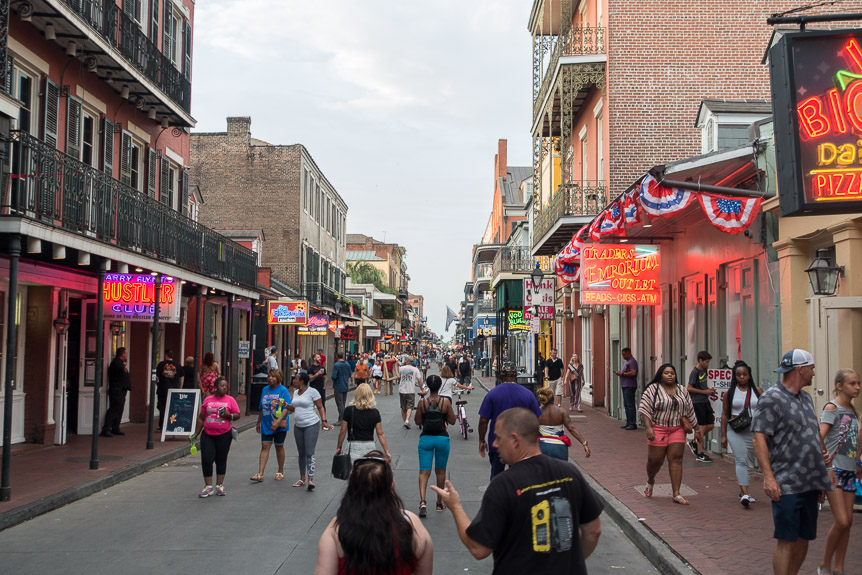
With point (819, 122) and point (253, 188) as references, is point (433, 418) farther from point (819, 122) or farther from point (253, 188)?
point (253, 188)

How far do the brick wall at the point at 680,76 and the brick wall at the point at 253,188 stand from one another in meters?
24.6

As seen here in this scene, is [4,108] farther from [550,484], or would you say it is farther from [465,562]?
[550,484]

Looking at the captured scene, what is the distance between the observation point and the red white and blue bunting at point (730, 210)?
11398 mm

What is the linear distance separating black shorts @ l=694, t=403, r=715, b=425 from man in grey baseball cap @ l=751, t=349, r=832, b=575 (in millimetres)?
7559

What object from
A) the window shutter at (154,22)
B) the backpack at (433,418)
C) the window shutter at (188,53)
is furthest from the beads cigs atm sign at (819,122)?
the window shutter at (188,53)

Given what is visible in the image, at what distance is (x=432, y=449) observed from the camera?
10.2 metres

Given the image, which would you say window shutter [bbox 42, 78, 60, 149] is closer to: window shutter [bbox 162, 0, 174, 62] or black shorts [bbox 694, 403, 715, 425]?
window shutter [bbox 162, 0, 174, 62]

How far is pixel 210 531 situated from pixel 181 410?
27.2 ft

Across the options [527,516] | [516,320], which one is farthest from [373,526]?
[516,320]

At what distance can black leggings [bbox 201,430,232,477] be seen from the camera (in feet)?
36.8

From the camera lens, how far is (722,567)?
23.7ft

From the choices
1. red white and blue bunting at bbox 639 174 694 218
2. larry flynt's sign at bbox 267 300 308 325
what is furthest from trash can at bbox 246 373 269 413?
red white and blue bunting at bbox 639 174 694 218

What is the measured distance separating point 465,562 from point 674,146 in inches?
669

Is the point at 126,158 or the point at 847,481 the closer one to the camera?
the point at 847,481
